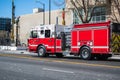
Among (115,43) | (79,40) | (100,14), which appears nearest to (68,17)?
(100,14)

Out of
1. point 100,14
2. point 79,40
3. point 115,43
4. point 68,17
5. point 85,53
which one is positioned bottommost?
point 85,53

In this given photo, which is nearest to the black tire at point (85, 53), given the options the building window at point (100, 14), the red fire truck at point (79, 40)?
the red fire truck at point (79, 40)

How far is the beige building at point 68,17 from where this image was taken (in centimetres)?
5646

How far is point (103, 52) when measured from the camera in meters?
24.6

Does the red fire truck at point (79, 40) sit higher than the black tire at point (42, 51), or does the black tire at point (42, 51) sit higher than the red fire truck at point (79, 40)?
the red fire truck at point (79, 40)

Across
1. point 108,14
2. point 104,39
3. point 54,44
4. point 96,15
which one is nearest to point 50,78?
point 104,39

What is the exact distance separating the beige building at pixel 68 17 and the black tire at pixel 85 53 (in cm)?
2647

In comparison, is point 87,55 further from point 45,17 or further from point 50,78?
point 45,17

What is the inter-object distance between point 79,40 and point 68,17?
53534 millimetres

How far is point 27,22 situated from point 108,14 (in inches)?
1755

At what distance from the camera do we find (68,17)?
7969 centimetres

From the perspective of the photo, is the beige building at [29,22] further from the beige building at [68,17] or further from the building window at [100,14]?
the building window at [100,14]

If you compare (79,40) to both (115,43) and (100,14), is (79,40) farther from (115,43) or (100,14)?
(100,14)

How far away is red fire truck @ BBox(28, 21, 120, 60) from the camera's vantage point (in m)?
24.2
